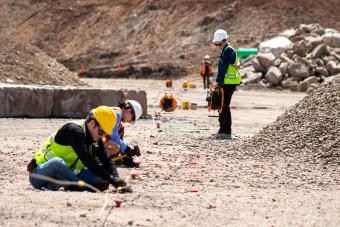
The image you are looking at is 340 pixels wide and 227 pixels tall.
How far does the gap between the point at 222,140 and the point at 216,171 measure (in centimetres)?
373

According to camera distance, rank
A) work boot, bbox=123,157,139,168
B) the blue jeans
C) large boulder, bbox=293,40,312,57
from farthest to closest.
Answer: large boulder, bbox=293,40,312,57 → work boot, bbox=123,157,139,168 → the blue jeans

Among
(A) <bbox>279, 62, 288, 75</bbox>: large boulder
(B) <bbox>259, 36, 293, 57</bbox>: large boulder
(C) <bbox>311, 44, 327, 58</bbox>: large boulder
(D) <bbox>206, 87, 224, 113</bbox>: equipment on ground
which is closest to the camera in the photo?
(D) <bbox>206, 87, 224, 113</bbox>: equipment on ground

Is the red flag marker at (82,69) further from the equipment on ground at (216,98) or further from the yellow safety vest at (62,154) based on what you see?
the yellow safety vest at (62,154)

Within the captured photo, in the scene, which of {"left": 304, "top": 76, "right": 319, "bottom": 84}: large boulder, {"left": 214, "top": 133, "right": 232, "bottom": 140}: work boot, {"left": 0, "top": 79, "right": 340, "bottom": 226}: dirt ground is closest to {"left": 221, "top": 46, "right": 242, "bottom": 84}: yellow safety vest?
{"left": 214, "top": 133, "right": 232, "bottom": 140}: work boot

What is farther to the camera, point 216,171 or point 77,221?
point 216,171

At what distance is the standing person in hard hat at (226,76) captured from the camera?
15.4 m

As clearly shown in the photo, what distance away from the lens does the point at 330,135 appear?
40.9ft

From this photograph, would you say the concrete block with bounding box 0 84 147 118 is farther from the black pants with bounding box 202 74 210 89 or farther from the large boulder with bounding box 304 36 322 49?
the large boulder with bounding box 304 36 322 49

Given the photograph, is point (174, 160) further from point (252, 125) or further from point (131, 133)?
point (252, 125)

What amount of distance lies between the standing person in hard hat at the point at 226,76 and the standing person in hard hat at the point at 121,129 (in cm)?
425

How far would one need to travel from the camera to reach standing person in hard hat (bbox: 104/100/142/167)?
34.1ft

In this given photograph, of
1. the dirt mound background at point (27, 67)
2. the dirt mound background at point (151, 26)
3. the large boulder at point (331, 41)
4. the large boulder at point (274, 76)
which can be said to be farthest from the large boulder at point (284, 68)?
the dirt mound background at point (27, 67)

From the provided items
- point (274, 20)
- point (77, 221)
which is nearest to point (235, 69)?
point (77, 221)

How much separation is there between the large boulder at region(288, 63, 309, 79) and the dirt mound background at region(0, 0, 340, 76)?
1006 cm
